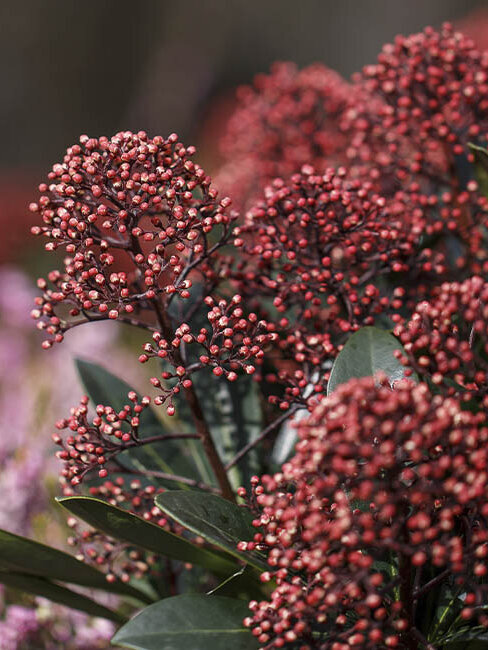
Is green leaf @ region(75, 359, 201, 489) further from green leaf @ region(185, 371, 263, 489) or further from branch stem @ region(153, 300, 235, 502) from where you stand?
branch stem @ region(153, 300, 235, 502)

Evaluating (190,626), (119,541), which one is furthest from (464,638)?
(119,541)

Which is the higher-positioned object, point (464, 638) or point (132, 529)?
point (132, 529)

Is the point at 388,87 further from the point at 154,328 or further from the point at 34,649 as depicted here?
the point at 34,649

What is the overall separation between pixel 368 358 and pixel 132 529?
50 centimetres

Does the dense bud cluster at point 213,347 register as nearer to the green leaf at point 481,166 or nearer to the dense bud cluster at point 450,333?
the dense bud cluster at point 450,333

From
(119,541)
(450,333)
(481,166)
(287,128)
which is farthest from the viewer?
(287,128)

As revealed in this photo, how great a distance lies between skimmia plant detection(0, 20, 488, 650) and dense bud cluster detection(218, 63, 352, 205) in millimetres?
277

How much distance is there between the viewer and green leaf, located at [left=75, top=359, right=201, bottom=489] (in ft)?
5.19

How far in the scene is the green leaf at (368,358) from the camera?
1206 millimetres

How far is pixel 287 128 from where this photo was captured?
2.13 metres

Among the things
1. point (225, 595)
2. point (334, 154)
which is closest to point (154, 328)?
point (225, 595)

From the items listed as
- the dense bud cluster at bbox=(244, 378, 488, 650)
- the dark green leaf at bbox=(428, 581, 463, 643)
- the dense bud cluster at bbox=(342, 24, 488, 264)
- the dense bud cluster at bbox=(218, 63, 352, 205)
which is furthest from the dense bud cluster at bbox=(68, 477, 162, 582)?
the dense bud cluster at bbox=(218, 63, 352, 205)

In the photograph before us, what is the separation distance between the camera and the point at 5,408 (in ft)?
9.46

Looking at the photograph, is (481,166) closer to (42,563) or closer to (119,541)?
(119,541)
